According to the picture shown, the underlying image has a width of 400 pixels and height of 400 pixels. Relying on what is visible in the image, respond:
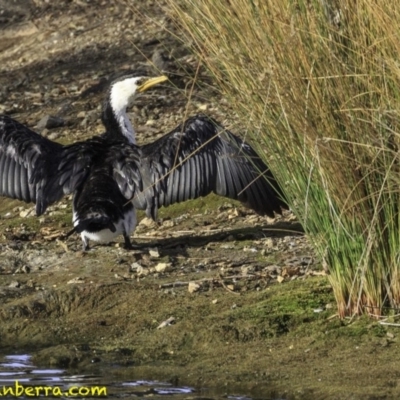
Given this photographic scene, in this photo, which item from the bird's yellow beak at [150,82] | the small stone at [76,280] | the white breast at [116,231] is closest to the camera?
the small stone at [76,280]

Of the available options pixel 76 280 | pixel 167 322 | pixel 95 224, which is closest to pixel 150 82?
pixel 95 224

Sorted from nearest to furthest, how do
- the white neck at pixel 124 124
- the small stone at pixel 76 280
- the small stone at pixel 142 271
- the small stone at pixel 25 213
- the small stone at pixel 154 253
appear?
the small stone at pixel 76 280, the small stone at pixel 142 271, the small stone at pixel 154 253, the white neck at pixel 124 124, the small stone at pixel 25 213

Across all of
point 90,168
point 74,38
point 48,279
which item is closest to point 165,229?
point 90,168

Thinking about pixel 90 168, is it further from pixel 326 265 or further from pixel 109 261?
pixel 326 265

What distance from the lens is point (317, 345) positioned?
6.61 meters

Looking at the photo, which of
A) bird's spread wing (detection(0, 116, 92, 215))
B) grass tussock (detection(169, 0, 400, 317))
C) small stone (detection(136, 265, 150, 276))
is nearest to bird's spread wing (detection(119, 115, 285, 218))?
bird's spread wing (detection(0, 116, 92, 215))

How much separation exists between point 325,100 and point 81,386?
1.95m

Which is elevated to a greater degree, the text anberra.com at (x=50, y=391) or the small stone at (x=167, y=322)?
the text anberra.com at (x=50, y=391)

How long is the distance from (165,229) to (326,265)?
3495 mm

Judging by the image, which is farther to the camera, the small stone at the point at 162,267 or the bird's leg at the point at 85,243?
the bird's leg at the point at 85,243

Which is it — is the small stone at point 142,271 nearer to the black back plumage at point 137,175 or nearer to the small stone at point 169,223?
the black back plumage at point 137,175

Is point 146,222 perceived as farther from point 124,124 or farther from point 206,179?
point 206,179

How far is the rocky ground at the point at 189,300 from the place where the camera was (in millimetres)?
6426

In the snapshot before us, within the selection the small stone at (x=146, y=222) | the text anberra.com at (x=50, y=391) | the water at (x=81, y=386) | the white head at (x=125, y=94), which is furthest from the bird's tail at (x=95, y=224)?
the text anberra.com at (x=50, y=391)
